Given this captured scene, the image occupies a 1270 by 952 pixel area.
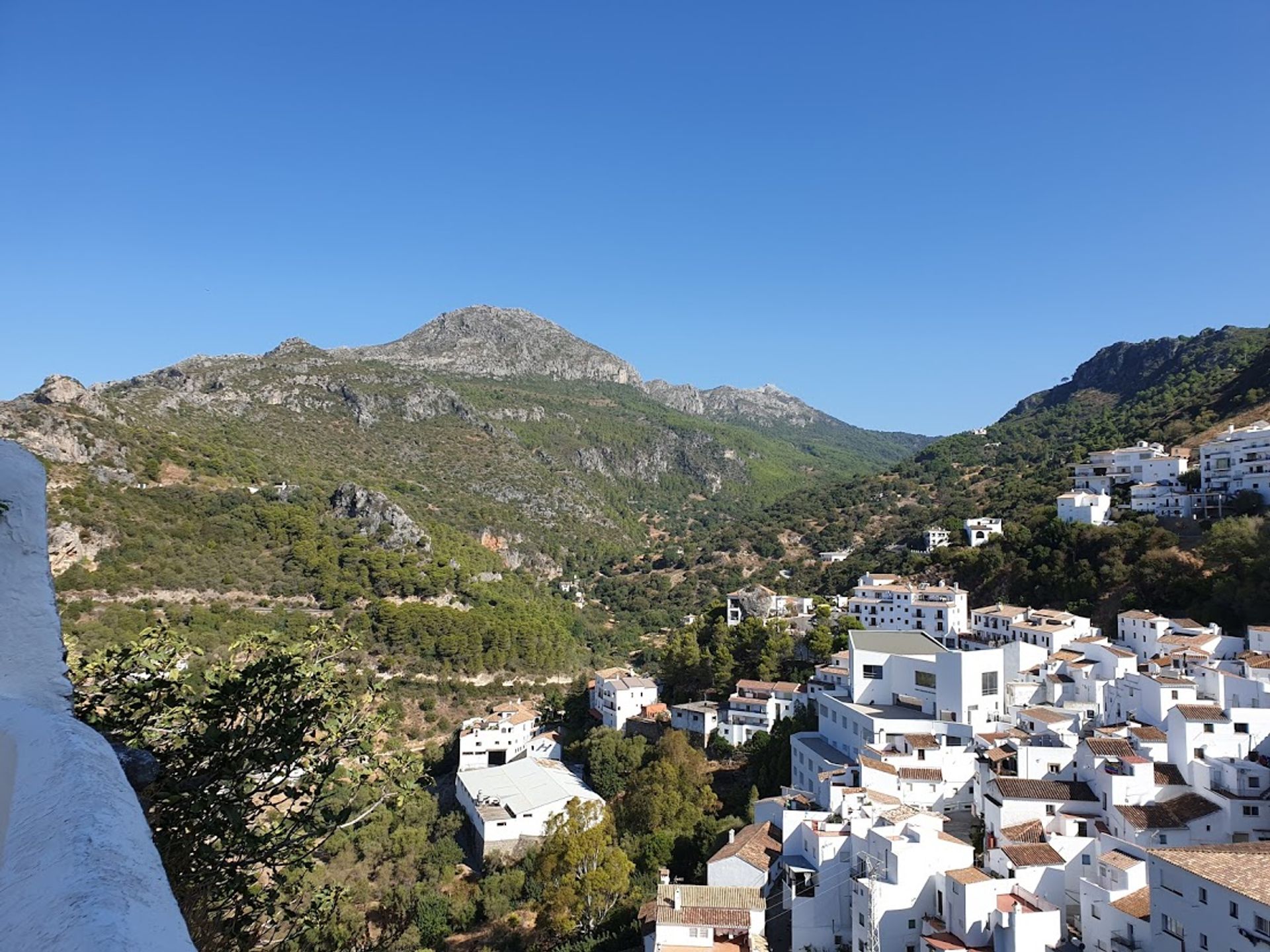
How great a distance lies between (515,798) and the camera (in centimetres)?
2398

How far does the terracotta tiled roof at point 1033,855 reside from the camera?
45.2ft

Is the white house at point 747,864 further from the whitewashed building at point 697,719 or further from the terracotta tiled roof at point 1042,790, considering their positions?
the whitewashed building at point 697,719

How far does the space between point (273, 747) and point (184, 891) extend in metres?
0.99

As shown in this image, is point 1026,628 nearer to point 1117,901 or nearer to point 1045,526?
point 1045,526

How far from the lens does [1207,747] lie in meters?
15.6

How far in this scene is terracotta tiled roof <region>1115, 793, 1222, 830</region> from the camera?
14.0m

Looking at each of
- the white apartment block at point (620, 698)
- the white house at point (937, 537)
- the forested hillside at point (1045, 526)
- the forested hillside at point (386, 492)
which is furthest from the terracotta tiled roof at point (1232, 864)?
the white house at point (937, 537)

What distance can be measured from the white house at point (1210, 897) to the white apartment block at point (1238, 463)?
1003 inches

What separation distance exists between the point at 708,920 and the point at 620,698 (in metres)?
15.1

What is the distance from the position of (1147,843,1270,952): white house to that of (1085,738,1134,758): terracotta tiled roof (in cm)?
398

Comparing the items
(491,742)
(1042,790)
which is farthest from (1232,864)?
(491,742)

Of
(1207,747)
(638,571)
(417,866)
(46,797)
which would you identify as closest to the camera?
(46,797)

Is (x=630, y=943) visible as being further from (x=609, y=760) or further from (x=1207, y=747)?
(x=1207, y=747)

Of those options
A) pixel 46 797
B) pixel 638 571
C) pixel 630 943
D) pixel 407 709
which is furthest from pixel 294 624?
pixel 638 571
